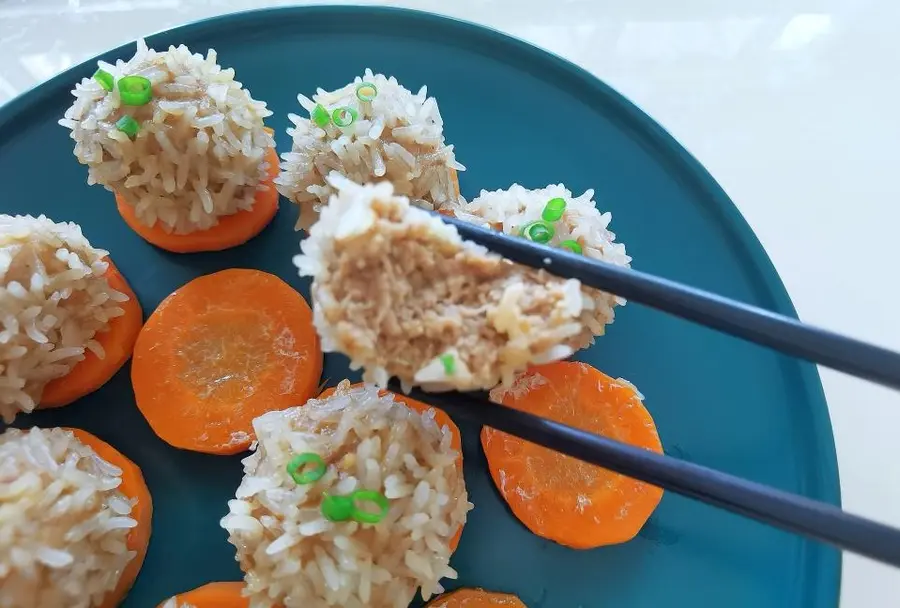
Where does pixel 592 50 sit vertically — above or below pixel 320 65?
above

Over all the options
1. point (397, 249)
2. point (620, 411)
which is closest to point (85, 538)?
point (397, 249)

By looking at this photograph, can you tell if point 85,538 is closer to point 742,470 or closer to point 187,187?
point 187,187

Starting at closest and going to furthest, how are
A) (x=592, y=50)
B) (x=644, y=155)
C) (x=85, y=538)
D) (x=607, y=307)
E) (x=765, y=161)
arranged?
(x=85, y=538)
(x=607, y=307)
(x=644, y=155)
(x=765, y=161)
(x=592, y=50)

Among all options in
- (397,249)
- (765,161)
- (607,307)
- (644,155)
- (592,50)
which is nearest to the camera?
(397,249)

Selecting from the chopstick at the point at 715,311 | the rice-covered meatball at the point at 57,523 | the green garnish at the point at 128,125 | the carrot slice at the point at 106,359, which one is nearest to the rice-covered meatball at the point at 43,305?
the carrot slice at the point at 106,359

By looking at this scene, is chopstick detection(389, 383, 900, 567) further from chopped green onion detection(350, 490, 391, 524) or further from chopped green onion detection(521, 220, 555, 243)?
chopped green onion detection(521, 220, 555, 243)

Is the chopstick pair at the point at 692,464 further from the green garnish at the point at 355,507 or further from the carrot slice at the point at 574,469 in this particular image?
the carrot slice at the point at 574,469

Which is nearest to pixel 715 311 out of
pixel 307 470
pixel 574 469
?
pixel 574 469
